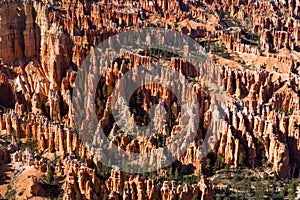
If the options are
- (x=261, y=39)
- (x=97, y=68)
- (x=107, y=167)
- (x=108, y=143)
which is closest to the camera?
(x=107, y=167)

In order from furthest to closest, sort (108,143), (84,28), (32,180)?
(84,28) < (108,143) < (32,180)

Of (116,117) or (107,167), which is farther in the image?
(116,117)

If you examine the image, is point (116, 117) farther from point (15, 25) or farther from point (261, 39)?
point (261, 39)

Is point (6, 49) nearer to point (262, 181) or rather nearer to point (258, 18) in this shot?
point (262, 181)

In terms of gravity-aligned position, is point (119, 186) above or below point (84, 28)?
below

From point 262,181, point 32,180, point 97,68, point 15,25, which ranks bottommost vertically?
point 262,181

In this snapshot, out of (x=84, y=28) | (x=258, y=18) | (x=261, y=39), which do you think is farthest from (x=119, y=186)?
(x=258, y=18)

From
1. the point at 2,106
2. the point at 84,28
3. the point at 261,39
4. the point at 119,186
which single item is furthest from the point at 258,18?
the point at 119,186
